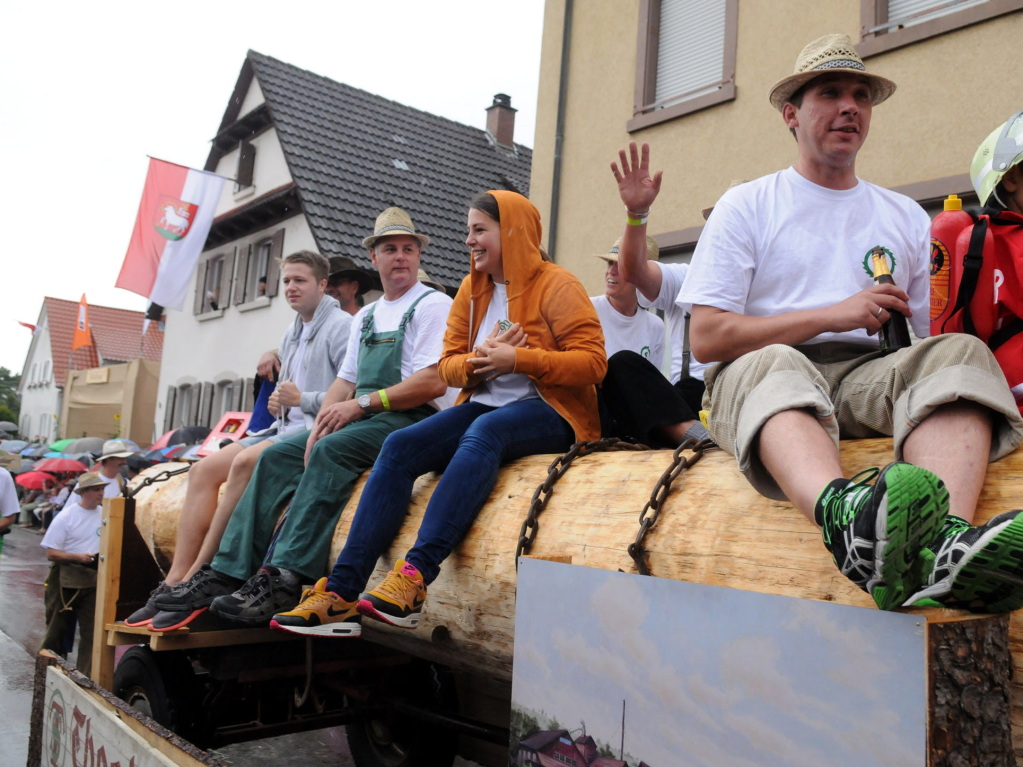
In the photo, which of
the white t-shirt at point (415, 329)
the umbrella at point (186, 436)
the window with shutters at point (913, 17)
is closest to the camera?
the white t-shirt at point (415, 329)

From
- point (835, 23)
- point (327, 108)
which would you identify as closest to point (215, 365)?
point (327, 108)

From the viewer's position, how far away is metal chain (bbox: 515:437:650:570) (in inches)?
106

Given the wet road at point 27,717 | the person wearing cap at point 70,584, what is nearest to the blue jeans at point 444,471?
the wet road at point 27,717

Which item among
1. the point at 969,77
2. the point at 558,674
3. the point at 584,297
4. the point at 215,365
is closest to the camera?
the point at 558,674

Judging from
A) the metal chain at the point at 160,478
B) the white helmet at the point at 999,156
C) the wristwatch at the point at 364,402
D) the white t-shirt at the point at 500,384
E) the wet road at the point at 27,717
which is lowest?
the wet road at the point at 27,717

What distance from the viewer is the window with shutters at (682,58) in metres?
7.91

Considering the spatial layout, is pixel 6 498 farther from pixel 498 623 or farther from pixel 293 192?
pixel 293 192

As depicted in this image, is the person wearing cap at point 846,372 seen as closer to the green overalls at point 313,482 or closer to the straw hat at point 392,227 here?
the green overalls at point 313,482

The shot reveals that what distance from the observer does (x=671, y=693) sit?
5.75ft

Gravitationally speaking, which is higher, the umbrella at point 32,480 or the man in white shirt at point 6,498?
the man in white shirt at point 6,498

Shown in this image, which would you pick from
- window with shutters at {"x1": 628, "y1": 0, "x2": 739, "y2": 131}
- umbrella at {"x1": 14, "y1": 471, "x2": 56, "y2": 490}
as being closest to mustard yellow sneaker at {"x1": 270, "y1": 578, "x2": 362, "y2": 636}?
window with shutters at {"x1": 628, "y1": 0, "x2": 739, "y2": 131}

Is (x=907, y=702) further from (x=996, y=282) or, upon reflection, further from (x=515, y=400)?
(x=515, y=400)

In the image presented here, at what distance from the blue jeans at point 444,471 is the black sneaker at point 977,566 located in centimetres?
156

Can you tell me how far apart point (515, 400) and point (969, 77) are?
4496 millimetres
